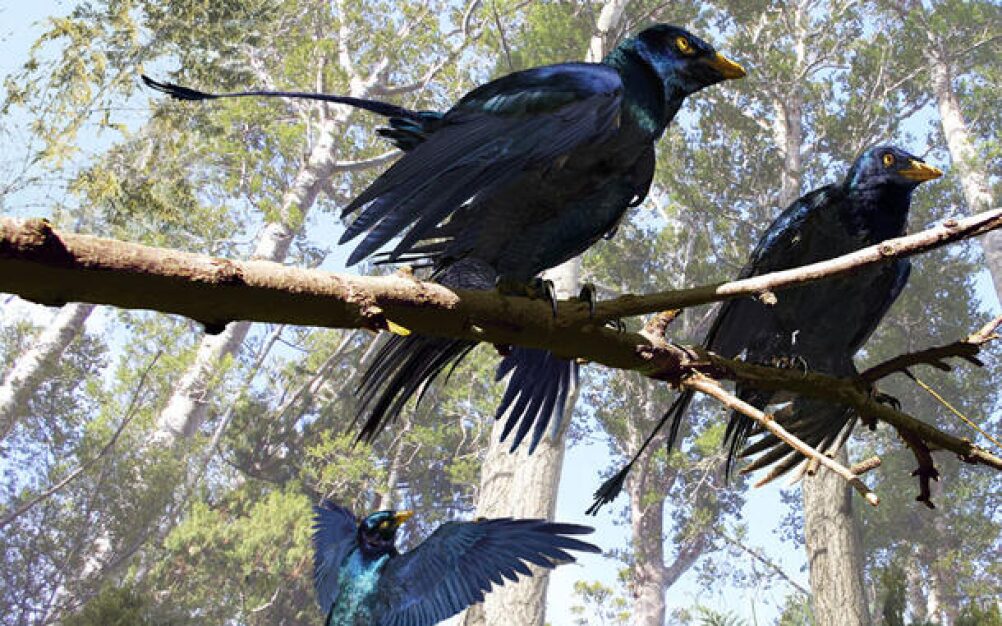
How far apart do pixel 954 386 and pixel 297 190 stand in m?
13.6

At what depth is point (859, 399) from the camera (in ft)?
4.75

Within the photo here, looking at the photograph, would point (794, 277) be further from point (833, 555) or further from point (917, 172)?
point (833, 555)

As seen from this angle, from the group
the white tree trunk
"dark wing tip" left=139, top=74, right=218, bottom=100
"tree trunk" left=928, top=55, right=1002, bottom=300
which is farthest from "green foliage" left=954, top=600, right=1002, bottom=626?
the white tree trunk

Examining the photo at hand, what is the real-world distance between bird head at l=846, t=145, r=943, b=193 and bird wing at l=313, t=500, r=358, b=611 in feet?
8.47

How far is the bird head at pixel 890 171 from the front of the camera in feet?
8.07

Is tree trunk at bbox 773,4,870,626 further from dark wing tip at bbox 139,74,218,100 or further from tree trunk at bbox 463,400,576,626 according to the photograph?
dark wing tip at bbox 139,74,218,100

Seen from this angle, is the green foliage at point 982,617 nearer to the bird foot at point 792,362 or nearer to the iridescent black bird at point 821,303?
the iridescent black bird at point 821,303

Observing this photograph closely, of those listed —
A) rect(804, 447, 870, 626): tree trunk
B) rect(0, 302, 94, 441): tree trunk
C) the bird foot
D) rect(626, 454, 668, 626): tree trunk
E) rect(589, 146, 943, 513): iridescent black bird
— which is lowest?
the bird foot

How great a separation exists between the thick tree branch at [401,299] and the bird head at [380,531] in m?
2.11

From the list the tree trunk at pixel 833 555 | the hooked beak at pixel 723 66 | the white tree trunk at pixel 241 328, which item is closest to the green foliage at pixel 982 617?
the tree trunk at pixel 833 555

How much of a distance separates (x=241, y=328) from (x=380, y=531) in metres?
11.8

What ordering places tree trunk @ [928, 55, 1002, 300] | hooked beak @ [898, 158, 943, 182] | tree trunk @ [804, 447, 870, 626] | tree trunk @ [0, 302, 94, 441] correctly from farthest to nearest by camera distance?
1. tree trunk @ [928, 55, 1002, 300]
2. tree trunk @ [0, 302, 94, 441]
3. tree trunk @ [804, 447, 870, 626]
4. hooked beak @ [898, 158, 943, 182]

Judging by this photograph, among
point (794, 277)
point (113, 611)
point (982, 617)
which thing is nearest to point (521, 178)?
point (794, 277)

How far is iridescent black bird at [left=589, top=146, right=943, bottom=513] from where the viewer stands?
7.23ft
